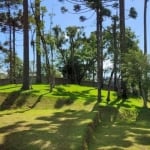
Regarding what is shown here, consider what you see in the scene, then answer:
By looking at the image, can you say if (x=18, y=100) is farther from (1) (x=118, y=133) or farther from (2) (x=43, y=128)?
(2) (x=43, y=128)

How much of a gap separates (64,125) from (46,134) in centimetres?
Answer: 217

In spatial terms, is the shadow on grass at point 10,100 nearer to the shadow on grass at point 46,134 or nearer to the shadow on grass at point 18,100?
the shadow on grass at point 18,100

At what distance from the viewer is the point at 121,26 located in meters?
32.9

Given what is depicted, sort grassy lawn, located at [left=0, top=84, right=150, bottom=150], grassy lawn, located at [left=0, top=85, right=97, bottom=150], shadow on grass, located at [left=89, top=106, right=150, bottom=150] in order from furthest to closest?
shadow on grass, located at [left=89, top=106, right=150, bottom=150]
grassy lawn, located at [left=0, top=84, right=150, bottom=150]
grassy lawn, located at [left=0, top=85, right=97, bottom=150]

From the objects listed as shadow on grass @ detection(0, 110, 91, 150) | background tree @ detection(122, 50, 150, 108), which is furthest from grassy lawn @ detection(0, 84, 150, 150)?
background tree @ detection(122, 50, 150, 108)

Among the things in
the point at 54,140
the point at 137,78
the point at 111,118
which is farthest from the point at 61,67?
the point at 54,140

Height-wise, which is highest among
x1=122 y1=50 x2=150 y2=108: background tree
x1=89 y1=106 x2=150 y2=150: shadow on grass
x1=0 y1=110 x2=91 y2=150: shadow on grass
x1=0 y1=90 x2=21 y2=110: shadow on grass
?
x1=122 y1=50 x2=150 y2=108: background tree

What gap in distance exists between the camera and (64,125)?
17.1m

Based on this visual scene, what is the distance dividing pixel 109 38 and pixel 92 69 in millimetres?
14532

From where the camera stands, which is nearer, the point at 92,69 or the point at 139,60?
the point at 139,60

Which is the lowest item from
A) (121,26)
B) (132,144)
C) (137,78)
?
(132,144)

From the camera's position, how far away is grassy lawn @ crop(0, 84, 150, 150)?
13906 mm

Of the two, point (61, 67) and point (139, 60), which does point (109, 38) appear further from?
point (139, 60)

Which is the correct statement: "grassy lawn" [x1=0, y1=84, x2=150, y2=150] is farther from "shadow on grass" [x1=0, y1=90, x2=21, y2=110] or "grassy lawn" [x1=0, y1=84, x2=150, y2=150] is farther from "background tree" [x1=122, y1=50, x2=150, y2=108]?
"background tree" [x1=122, y1=50, x2=150, y2=108]
